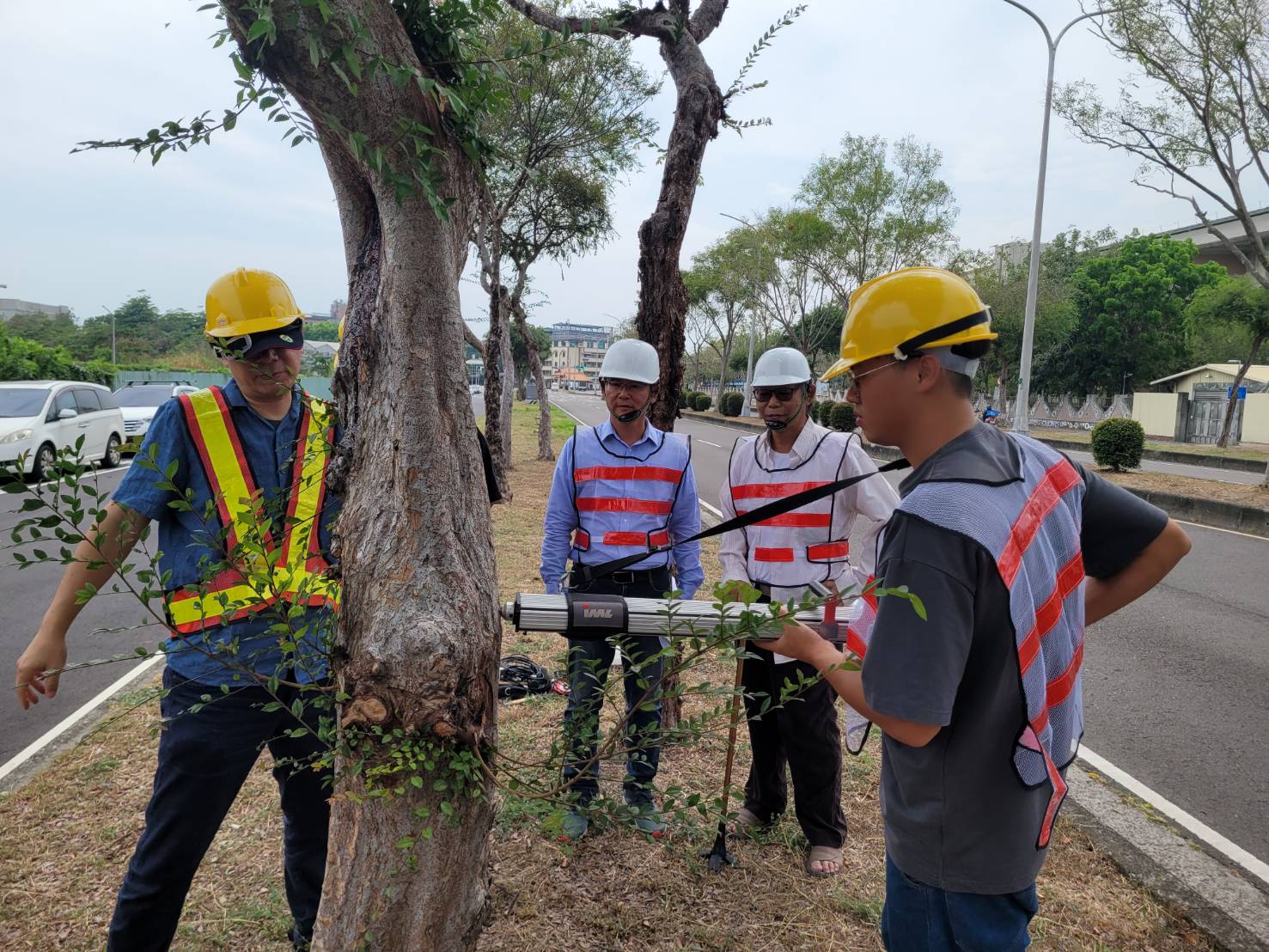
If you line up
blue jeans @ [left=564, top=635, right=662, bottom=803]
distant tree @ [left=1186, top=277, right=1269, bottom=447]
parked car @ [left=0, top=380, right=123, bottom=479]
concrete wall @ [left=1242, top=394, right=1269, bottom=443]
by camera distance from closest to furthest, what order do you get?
blue jeans @ [left=564, top=635, right=662, bottom=803] < parked car @ [left=0, top=380, right=123, bottom=479] < distant tree @ [left=1186, top=277, right=1269, bottom=447] < concrete wall @ [left=1242, top=394, right=1269, bottom=443]

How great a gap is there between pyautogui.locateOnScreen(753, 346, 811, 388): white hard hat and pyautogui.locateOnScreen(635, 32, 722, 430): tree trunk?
2.64 feet

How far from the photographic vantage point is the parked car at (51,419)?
40.2 ft

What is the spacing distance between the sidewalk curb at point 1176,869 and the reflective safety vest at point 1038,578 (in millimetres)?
1867

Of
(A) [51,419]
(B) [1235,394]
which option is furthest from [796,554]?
(B) [1235,394]

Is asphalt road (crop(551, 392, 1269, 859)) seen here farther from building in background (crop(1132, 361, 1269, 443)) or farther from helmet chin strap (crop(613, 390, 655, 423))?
building in background (crop(1132, 361, 1269, 443))

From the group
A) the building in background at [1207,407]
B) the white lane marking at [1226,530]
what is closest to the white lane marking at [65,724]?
the white lane marking at [1226,530]

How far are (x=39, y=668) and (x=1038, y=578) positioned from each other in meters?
2.29

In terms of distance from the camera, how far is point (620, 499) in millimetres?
3422

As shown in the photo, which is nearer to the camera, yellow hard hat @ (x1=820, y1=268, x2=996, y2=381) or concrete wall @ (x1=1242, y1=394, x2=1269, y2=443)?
yellow hard hat @ (x1=820, y1=268, x2=996, y2=381)

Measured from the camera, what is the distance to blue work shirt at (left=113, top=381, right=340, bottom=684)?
6.50ft

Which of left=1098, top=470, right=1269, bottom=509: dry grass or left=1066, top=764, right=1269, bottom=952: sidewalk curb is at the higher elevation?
left=1098, top=470, right=1269, bottom=509: dry grass

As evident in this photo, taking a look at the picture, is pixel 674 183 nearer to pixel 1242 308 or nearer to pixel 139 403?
pixel 139 403

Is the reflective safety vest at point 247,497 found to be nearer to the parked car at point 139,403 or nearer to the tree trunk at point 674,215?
the tree trunk at point 674,215

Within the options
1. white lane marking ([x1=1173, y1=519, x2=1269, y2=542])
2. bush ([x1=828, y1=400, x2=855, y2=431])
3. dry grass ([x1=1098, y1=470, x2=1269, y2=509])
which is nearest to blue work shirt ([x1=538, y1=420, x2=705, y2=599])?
white lane marking ([x1=1173, y1=519, x2=1269, y2=542])
